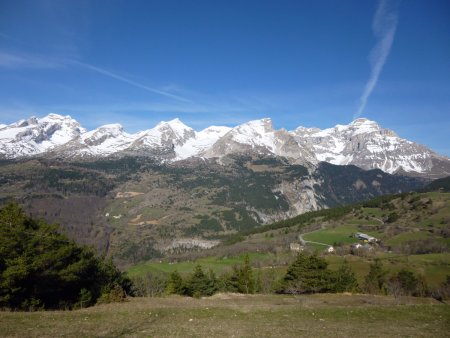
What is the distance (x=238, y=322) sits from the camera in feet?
93.7

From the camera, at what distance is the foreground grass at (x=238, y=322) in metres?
23.3

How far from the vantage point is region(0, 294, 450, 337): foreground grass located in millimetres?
23281

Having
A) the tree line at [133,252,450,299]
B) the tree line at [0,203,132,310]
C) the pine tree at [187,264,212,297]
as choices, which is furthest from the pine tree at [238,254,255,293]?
the tree line at [0,203,132,310]

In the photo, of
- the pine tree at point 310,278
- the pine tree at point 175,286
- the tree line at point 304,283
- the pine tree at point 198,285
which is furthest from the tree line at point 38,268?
the pine tree at point 198,285

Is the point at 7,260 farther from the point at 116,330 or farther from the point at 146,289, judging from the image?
the point at 146,289

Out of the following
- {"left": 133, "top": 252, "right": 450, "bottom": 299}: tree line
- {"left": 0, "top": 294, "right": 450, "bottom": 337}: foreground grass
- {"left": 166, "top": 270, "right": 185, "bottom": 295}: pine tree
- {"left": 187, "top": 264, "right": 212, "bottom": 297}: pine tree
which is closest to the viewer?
{"left": 0, "top": 294, "right": 450, "bottom": 337}: foreground grass

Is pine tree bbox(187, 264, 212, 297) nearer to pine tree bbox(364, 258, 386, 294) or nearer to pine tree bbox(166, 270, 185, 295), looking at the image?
pine tree bbox(166, 270, 185, 295)

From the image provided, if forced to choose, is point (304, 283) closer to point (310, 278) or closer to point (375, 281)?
point (310, 278)

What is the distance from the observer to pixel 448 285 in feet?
331

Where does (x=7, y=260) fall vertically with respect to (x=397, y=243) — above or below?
above

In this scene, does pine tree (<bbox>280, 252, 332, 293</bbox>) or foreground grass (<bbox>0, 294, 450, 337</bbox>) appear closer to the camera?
foreground grass (<bbox>0, 294, 450, 337</bbox>)

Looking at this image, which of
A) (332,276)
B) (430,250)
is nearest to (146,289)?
(332,276)

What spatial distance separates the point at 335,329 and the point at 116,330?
49.4ft

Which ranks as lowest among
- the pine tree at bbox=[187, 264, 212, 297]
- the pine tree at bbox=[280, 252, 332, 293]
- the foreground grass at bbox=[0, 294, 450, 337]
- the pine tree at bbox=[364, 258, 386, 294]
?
the pine tree at bbox=[364, 258, 386, 294]
